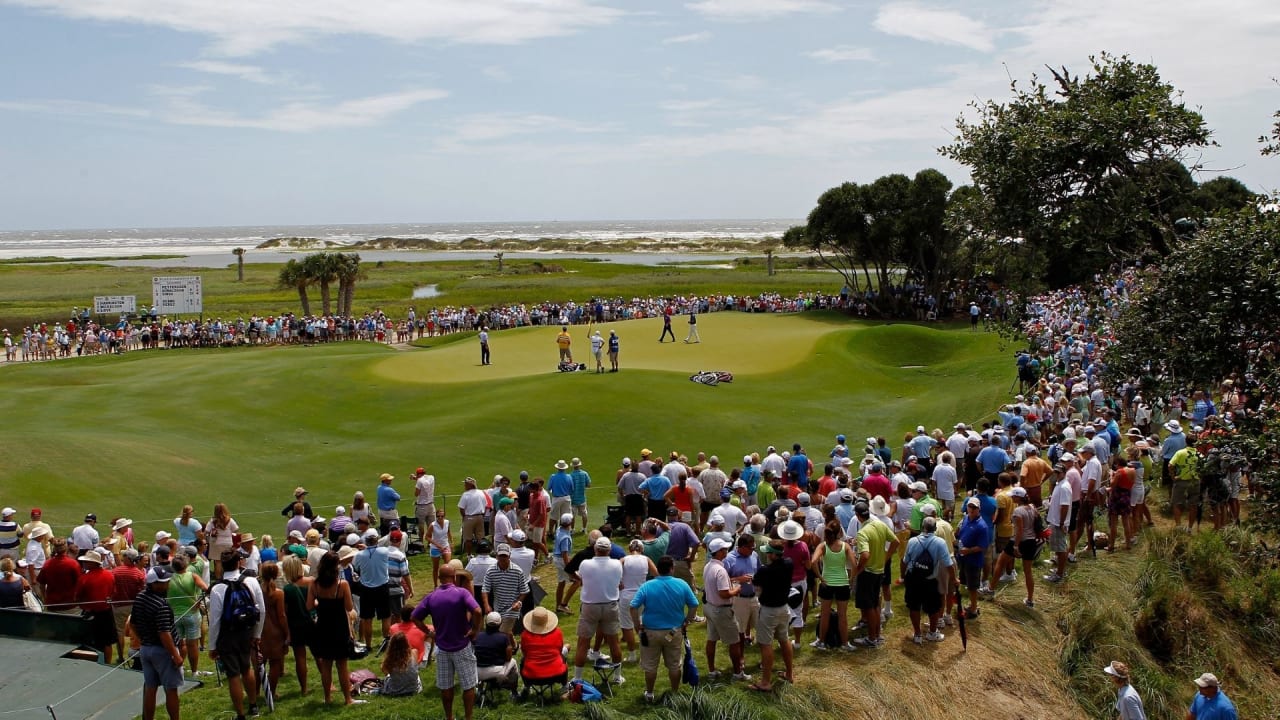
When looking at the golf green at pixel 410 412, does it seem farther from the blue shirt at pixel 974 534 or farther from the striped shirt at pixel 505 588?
the blue shirt at pixel 974 534

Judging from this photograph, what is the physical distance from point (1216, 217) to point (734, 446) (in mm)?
12656

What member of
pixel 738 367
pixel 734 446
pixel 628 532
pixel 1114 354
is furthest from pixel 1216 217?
pixel 738 367

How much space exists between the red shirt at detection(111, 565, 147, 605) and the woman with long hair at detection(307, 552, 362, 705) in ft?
9.99

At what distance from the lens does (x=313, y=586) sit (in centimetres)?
1004

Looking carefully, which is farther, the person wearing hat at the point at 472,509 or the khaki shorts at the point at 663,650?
the person wearing hat at the point at 472,509

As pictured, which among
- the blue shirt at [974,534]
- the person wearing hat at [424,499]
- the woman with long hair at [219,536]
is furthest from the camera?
the person wearing hat at [424,499]

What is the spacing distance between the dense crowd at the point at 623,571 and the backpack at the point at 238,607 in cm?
2

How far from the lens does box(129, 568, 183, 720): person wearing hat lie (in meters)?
9.32

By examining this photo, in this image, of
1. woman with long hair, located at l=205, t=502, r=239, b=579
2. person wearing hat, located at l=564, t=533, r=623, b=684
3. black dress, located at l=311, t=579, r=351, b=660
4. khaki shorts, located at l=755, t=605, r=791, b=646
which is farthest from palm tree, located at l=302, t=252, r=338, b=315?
khaki shorts, located at l=755, t=605, r=791, b=646

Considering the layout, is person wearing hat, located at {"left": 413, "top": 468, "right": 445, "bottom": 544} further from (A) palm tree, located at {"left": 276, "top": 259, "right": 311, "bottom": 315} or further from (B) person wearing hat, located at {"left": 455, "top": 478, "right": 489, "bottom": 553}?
(A) palm tree, located at {"left": 276, "top": 259, "right": 311, "bottom": 315}

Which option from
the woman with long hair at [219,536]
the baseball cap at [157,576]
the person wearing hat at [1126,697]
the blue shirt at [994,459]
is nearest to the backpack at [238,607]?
the baseball cap at [157,576]

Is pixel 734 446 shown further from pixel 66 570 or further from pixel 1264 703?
pixel 66 570

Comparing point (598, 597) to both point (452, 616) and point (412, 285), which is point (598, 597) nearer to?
point (452, 616)

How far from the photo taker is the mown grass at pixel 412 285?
66188mm
